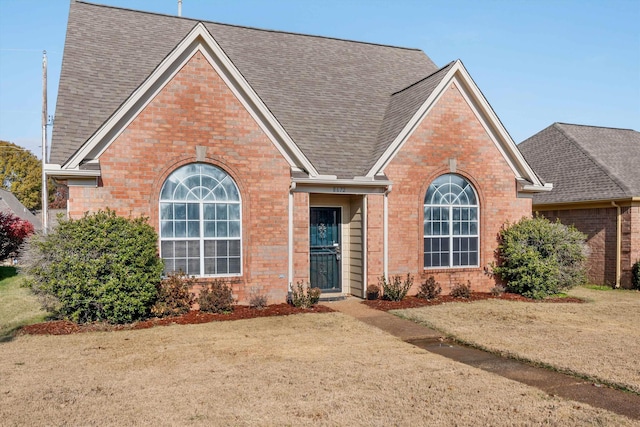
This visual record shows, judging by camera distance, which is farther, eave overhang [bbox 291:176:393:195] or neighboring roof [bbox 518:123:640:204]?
neighboring roof [bbox 518:123:640:204]

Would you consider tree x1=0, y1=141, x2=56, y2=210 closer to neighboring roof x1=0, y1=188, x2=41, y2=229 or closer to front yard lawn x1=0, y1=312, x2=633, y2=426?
neighboring roof x1=0, y1=188, x2=41, y2=229

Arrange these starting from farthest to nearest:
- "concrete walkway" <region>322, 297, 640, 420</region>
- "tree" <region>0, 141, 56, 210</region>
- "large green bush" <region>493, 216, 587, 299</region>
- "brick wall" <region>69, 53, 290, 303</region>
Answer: "tree" <region>0, 141, 56, 210</region>
"large green bush" <region>493, 216, 587, 299</region>
"brick wall" <region>69, 53, 290, 303</region>
"concrete walkway" <region>322, 297, 640, 420</region>

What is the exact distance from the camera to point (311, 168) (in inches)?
505

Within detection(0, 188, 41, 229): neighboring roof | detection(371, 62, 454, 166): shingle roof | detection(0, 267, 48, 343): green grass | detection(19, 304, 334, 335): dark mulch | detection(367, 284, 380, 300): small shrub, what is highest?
detection(371, 62, 454, 166): shingle roof

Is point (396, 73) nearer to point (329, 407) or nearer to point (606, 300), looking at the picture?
point (606, 300)

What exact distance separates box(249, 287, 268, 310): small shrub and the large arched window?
615 mm

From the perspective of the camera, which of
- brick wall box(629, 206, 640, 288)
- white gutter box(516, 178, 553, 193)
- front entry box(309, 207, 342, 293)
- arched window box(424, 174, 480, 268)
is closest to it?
front entry box(309, 207, 342, 293)

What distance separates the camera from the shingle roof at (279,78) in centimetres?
1331

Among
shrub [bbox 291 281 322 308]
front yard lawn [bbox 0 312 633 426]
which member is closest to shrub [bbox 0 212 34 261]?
front yard lawn [bbox 0 312 633 426]

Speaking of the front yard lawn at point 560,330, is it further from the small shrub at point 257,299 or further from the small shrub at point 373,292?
the small shrub at point 257,299

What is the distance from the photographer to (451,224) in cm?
1475

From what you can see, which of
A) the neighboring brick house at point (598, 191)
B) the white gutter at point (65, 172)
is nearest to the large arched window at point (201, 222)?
the white gutter at point (65, 172)

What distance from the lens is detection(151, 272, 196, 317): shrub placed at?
36.8 feet

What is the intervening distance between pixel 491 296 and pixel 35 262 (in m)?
11.3
